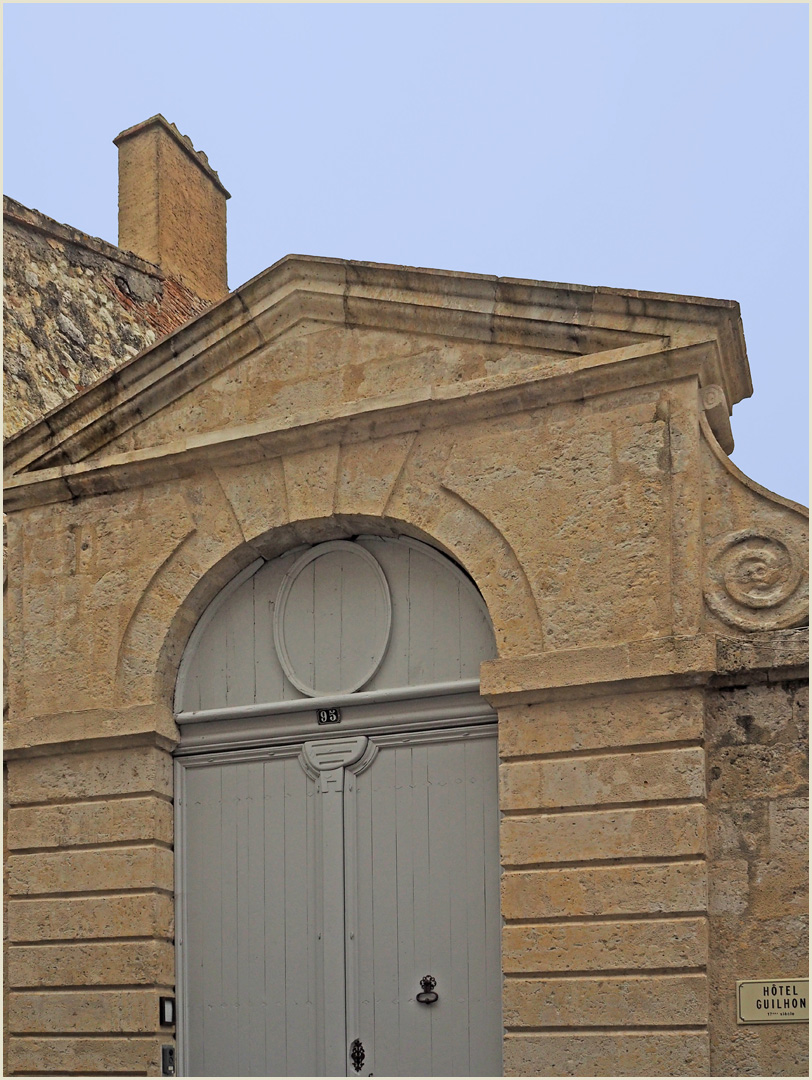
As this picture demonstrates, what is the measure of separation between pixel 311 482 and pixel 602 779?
210 centimetres

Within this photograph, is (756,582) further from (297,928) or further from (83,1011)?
(83,1011)

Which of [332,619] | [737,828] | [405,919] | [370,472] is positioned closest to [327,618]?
[332,619]

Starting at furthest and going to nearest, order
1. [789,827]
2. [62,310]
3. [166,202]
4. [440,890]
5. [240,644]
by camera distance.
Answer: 1. [166,202]
2. [62,310]
3. [240,644]
4. [440,890]
5. [789,827]

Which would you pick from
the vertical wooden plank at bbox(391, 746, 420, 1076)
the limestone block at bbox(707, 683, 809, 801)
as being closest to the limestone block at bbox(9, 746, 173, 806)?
the vertical wooden plank at bbox(391, 746, 420, 1076)

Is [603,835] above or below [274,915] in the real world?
above

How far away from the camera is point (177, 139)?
1293cm

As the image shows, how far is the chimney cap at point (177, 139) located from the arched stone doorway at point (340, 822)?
656cm

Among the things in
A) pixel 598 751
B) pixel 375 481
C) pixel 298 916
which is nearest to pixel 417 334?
pixel 375 481

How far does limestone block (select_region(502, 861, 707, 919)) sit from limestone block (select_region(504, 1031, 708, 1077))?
1.61 ft

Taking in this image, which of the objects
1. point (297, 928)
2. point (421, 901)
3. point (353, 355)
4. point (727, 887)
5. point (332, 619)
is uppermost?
point (353, 355)

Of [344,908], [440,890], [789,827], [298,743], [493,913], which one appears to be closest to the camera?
[789,827]

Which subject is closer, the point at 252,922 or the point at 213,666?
the point at 252,922

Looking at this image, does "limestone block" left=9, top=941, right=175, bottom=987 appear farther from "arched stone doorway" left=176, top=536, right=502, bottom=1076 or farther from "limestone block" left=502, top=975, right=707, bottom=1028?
"limestone block" left=502, top=975, right=707, bottom=1028

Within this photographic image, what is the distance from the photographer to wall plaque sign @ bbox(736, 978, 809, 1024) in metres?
5.77
